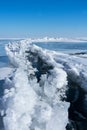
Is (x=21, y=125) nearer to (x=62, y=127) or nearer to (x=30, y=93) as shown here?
(x=62, y=127)

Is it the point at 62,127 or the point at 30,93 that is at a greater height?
the point at 30,93

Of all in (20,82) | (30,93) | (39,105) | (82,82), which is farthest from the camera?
(82,82)

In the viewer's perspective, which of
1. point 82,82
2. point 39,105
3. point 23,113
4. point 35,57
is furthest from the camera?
point 35,57

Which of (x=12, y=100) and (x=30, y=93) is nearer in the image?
(x=12, y=100)

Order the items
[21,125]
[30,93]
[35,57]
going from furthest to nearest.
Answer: [35,57] < [30,93] < [21,125]

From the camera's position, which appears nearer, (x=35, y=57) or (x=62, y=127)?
(x=62, y=127)

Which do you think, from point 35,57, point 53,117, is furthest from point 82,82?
point 35,57

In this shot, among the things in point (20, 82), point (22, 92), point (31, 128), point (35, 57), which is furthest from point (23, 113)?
point (35, 57)

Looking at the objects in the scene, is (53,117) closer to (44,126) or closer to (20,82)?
(44,126)

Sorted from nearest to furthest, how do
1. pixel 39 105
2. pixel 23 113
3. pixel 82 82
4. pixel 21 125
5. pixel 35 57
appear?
pixel 21 125 < pixel 23 113 < pixel 39 105 < pixel 82 82 < pixel 35 57
